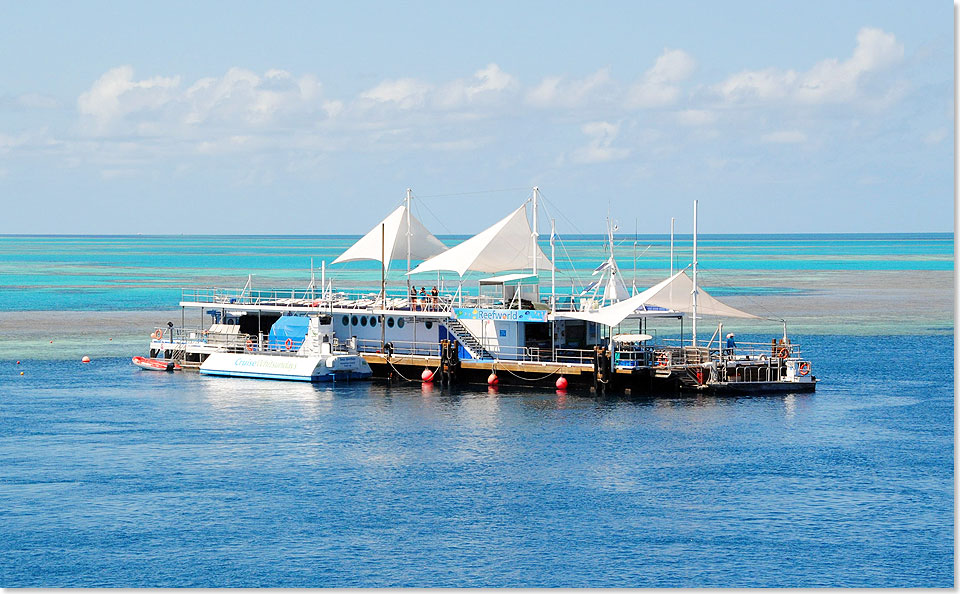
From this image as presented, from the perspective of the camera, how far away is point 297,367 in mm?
73438

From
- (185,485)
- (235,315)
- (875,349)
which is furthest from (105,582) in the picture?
(875,349)

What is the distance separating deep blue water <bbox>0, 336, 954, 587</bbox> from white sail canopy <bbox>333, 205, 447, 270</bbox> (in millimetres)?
16644

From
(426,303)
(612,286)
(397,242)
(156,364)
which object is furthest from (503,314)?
(156,364)

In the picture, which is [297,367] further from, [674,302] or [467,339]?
[674,302]

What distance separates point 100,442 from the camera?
181 ft

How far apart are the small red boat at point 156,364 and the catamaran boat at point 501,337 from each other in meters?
0.90

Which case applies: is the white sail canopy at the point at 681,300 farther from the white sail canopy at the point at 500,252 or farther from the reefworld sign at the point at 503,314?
the white sail canopy at the point at 500,252

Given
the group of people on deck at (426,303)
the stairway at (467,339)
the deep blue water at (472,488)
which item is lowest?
the deep blue water at (472,488)

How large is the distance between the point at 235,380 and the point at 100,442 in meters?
20.1

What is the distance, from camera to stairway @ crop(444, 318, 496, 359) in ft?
236

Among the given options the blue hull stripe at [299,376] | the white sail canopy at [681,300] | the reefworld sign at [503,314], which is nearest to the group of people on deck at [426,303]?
the reefworld sign at [503,314]

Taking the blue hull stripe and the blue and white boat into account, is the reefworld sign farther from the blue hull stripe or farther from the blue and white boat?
the blue hull stripe

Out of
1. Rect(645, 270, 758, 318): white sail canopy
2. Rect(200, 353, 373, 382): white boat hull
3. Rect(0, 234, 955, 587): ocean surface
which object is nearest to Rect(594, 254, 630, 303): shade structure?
Rect(645, 270, 758, 318): white sail canopy

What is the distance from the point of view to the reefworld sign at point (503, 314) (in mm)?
70312
